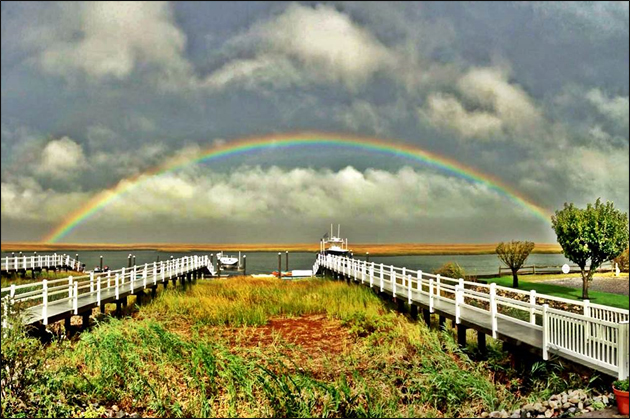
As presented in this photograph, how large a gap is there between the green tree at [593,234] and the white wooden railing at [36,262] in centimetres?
3697

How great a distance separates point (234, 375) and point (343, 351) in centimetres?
468

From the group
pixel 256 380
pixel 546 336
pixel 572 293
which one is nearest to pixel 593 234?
pixel 572 293

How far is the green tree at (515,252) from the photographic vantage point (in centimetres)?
4397

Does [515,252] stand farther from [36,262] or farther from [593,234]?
[36,262]

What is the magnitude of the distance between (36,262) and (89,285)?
31931 millimetres

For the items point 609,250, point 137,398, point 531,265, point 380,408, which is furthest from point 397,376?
point 531,265

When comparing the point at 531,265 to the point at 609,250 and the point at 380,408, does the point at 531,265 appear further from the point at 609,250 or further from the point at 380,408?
the point at 380,408

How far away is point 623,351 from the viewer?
30.9 ft

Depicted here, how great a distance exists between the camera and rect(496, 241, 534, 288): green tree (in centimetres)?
4397

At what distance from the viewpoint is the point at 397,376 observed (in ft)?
40.6

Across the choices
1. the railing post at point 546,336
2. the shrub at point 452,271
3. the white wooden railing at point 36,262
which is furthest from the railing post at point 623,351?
the white wooden railing at point 36,262

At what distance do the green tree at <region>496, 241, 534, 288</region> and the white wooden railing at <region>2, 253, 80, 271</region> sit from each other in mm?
34837

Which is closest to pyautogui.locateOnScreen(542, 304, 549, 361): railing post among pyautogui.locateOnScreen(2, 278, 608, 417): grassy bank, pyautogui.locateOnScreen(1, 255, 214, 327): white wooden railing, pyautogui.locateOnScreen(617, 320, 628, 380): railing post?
pyautogui.locateOnScreen(2, 278, 608, 417): grassy bank

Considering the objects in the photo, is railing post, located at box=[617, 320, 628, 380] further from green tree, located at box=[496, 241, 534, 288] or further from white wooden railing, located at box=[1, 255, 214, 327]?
green tree, located at box=[496, 241, 534, 288]
